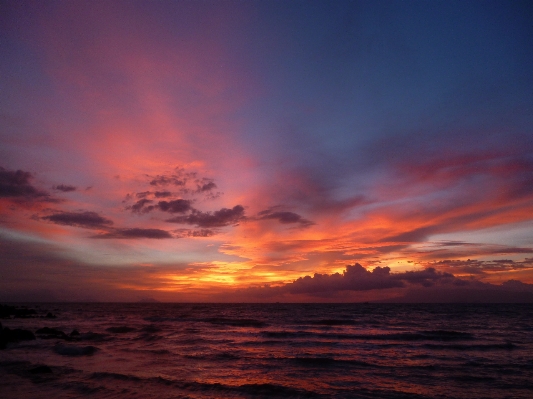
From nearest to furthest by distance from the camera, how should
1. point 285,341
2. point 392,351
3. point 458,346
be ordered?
point 392,351
point 458,346
point 285,341

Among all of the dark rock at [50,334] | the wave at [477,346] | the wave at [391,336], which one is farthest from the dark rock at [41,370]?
the wave at [477,346]

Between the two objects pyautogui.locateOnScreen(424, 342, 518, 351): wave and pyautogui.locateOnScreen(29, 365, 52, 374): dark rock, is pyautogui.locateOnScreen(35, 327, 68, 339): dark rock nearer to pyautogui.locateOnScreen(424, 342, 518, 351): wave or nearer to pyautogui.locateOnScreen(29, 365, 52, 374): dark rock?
pyautogui.locateOnScreen(29, 365, 52, 374): dark rock

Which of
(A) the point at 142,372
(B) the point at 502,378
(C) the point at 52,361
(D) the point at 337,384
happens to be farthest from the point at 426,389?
(C) the point at 52,361

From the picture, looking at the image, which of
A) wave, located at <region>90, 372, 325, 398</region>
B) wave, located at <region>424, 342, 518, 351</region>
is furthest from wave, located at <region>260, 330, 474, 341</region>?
wave, located at <region>90, 372, 325, 398</region>

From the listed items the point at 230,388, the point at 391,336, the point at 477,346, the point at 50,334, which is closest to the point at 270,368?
the point at 230,388

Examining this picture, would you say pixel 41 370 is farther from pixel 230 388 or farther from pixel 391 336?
pixel 391 336

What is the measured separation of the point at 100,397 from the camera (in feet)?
48.6

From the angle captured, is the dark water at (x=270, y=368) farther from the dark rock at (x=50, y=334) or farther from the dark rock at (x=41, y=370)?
the dark rock at (x=50, y=334)

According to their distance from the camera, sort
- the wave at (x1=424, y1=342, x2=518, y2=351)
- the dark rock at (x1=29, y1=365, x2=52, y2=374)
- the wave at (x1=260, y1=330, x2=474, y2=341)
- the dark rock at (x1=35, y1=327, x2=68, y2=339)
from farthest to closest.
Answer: the wave at (x1=260, y1=330, x2=474, y2=341), the dark rock at (x1=35, y1=327, x2=68, y2=339), the wave at (x1=424, y1=342, x2=518, y2=351), the dark rock at (x1=29, y1=365, x2=52, y2=374)

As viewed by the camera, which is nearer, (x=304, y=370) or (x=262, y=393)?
(x=262, y=393)

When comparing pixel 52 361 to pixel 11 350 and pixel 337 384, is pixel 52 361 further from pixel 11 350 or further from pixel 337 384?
pixel 337 384

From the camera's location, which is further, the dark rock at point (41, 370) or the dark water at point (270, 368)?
the dark rock at point (41, 370)

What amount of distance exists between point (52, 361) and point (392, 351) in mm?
26453

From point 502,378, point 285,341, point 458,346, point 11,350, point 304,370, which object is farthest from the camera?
point 285,341
